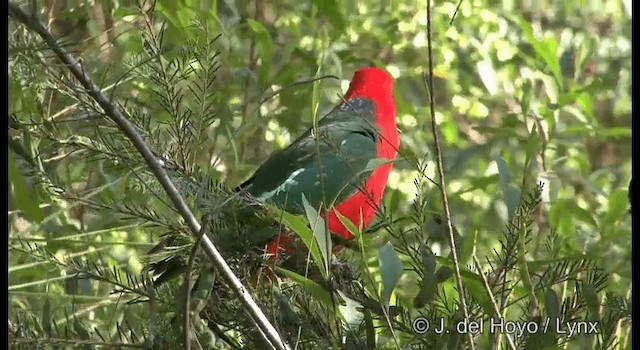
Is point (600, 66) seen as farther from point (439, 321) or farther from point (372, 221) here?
point (439, 321)

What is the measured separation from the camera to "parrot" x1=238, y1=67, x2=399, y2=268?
2.16ft

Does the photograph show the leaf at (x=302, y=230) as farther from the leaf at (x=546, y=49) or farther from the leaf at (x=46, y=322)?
the leaf at (x=546, y=49)

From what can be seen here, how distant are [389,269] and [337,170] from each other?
0.48 ft

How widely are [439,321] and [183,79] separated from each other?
0.74ft

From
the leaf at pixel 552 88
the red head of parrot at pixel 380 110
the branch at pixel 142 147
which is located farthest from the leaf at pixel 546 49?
the branch at pixel 142 147

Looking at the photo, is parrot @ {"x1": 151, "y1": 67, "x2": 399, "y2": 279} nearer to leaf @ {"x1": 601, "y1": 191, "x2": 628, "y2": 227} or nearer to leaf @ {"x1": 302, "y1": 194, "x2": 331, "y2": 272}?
leaf @ {"x1": 302, "y1": 194, "x2": 331, "y2": 272}

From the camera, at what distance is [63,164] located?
832 millimetres

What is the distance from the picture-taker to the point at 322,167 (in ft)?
2.13

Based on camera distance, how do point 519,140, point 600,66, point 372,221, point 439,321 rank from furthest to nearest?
point 600,66 → point 519,140 → point 372,221 → point 439,321

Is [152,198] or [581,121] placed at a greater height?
[581,121]

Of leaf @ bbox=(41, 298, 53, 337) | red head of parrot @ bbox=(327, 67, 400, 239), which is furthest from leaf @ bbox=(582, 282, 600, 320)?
leaf @ bbox=(41, 298, 53, 337)

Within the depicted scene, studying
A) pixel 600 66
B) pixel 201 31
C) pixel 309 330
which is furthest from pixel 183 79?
pixel 600 66

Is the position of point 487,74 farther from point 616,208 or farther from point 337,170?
point 337,170

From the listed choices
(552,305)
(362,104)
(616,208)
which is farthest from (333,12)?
(552,305)
